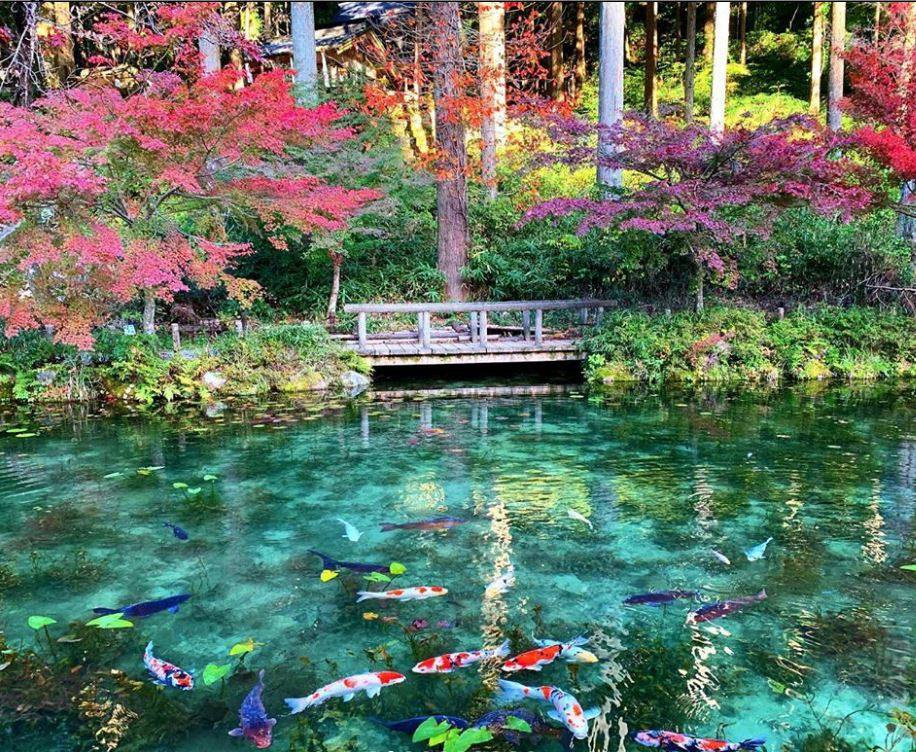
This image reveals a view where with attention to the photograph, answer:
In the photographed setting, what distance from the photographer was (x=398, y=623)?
4059 mm

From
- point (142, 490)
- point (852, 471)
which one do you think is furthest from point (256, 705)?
point (852, 471)

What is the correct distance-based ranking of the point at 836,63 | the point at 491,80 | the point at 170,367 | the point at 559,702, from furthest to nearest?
the point at 836,63 → the point at 491,80 → the point at 170,367 → the point at 559,702

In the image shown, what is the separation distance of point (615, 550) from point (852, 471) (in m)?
3.02

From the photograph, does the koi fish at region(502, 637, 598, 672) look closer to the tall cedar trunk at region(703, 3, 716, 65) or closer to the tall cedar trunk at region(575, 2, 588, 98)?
the tall cedar trunk at region(703, 3, 716, 65)

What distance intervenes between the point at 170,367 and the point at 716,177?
8.20 m

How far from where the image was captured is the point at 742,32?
24.5 meters

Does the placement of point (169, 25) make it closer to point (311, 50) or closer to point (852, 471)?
point (311, 50)

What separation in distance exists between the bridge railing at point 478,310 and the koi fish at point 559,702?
25.9 ft

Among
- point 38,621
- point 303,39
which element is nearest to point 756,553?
point 38,621

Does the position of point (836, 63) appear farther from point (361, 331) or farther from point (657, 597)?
point (657, 597)

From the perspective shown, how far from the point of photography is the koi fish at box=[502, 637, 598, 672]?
355cm

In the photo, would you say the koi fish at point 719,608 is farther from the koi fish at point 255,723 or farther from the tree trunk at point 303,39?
the tree trunk at point 303,39

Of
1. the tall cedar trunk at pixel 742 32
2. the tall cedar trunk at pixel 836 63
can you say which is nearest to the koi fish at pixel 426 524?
the tall cedar trunk at pixel 836 63

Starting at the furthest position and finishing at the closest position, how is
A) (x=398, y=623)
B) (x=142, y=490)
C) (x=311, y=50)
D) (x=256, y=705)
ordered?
(x=311, y=50) < (x=142, y=490) < (x=398, y=623) < (x=256, y=705)
